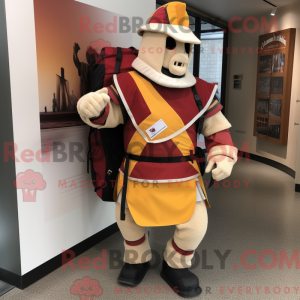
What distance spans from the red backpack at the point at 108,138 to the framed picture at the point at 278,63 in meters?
3.31

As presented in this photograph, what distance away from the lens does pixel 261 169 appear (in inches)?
193

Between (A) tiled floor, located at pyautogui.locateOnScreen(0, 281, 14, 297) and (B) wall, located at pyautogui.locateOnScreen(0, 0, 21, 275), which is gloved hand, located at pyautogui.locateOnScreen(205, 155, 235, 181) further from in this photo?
(A) tiled floor, located at pyautogui.locateOnScreen(0, 281, 14, 297)

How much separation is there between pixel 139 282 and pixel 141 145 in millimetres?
858

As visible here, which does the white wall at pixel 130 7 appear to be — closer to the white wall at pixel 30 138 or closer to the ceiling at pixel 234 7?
the white wall at pixel 30 138

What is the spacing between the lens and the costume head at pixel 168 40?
1.72 meters

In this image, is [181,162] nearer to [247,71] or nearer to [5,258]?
[5,258]

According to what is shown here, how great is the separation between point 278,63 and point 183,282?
12.6 ft

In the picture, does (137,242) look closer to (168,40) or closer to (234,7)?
(168,40)

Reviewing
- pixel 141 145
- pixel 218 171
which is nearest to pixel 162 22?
pixel 141 145

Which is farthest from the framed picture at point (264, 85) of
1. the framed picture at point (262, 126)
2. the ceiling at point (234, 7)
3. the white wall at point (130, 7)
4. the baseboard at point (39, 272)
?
the baseboard at point (39, 272)

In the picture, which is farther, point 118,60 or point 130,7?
point 130,7

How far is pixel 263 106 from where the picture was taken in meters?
5.23

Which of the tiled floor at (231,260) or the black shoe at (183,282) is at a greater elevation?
the black shoe at (183,282)

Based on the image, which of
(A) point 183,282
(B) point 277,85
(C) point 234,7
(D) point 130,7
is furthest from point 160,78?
(C) point 234,7
